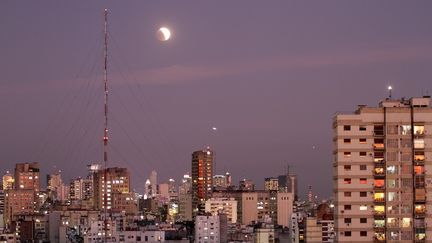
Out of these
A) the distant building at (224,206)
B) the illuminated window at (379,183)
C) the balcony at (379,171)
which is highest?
the balcony at (379,171)

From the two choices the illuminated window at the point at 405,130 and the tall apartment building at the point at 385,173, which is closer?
the tall apartment building at the point at 385,173

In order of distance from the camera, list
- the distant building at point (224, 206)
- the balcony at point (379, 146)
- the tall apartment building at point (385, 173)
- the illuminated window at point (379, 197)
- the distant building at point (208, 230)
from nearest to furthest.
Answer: the tall apartment building at point (385, 173) → the illuminated window at point (379, 197) → the balcony at point (379, 146) → the distant building at point (208, 230) → the distant building at point (224, 206)

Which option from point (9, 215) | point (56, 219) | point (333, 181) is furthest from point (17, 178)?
point (333, 181)

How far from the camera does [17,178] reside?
116 m

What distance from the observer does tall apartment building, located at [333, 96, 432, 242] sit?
28.5 meters

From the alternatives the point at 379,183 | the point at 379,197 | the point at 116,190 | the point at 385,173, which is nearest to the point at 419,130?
the point at 385,173

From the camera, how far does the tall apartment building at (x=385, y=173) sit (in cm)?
2847

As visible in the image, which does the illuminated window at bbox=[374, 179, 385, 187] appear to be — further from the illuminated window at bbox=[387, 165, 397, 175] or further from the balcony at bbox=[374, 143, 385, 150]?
the balcony at bbox=[374, 143, 385, 150]

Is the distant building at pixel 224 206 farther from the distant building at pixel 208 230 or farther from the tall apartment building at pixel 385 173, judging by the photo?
the tall apartment building at pixel 385 173

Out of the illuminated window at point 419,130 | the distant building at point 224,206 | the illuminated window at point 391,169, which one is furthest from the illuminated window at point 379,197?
the distant building at point 224,206

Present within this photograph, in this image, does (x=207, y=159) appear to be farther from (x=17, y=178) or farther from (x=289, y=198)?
(x=17, y=178)

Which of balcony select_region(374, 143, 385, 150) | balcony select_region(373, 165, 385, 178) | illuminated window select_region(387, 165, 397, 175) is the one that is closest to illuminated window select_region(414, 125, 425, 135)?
balcony select_region(374, 143, 385, 150)

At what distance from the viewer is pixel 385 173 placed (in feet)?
94.0

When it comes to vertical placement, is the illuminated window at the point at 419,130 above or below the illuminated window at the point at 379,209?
above
